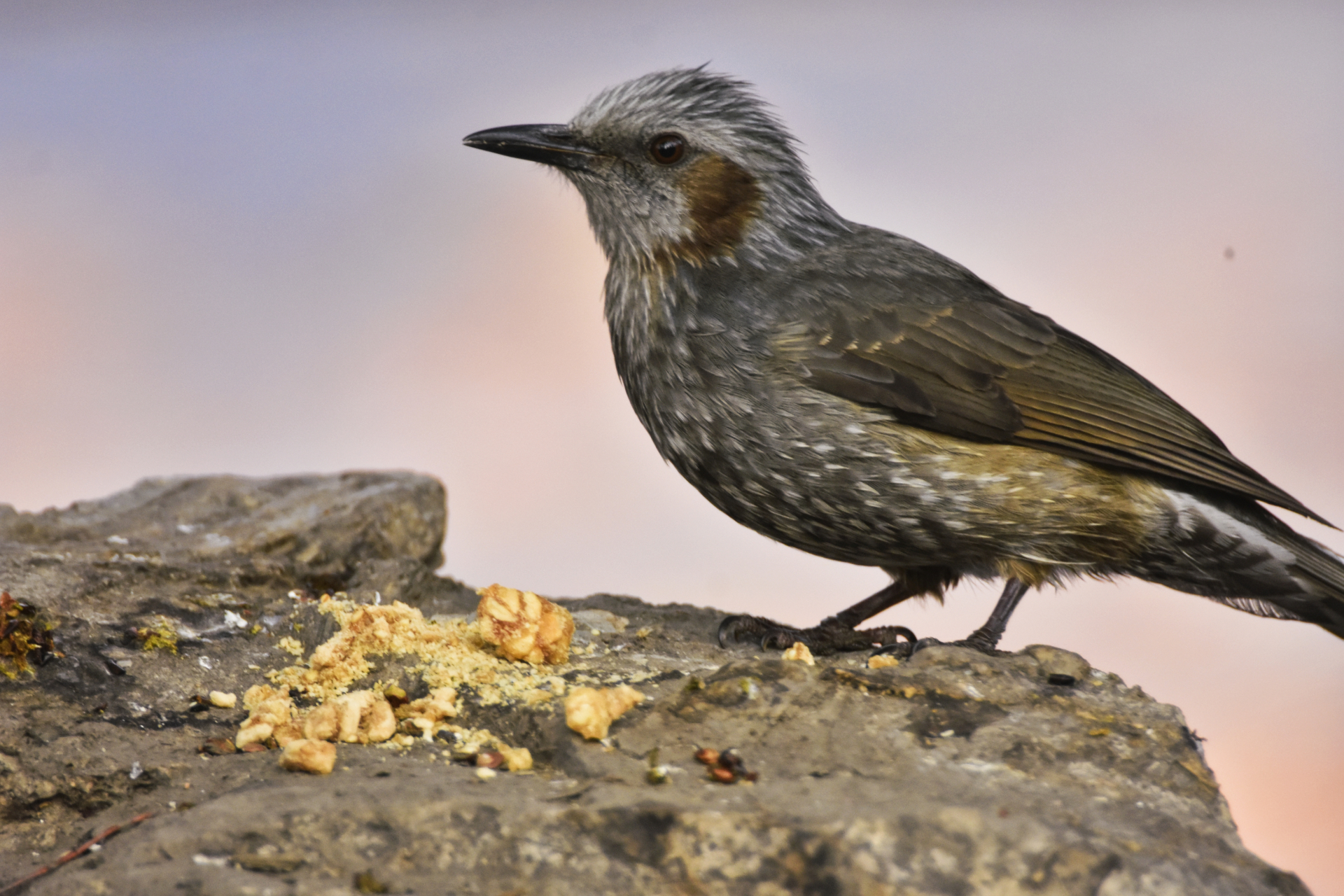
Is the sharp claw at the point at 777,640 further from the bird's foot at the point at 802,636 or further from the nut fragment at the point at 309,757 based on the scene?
the nut fragment at the point at 309,757

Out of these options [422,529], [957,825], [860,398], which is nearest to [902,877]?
[957,825]

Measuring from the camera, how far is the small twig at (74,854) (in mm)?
2666

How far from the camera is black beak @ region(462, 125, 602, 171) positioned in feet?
15.7

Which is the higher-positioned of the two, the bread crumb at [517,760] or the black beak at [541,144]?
the black beak at [541,144]

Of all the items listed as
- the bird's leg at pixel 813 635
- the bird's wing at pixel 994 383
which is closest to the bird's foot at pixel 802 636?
the bird's leg at pixel 813 635

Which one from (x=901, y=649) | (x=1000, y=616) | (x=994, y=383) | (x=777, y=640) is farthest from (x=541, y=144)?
(x=1000, y=616)

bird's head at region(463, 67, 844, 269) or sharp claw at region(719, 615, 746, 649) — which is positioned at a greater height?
bird's head at region(463, 67, 844, 269)

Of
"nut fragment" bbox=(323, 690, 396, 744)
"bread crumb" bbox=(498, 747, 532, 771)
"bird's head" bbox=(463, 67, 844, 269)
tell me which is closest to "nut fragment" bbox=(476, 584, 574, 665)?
"nut fragment" bbox=(323, 690, 396, 744)

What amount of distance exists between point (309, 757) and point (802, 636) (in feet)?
7.64

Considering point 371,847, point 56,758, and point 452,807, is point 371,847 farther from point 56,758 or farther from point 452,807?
point 56,758

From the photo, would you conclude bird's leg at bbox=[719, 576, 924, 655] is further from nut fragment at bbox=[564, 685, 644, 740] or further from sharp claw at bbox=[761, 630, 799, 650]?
nut fragment at bbox=[564, 685, 644, 740]

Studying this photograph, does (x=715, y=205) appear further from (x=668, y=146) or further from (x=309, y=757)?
(x=309, y=757)

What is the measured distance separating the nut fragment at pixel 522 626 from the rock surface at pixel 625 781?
114 millimetres

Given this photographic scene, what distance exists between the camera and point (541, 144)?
478 cm
